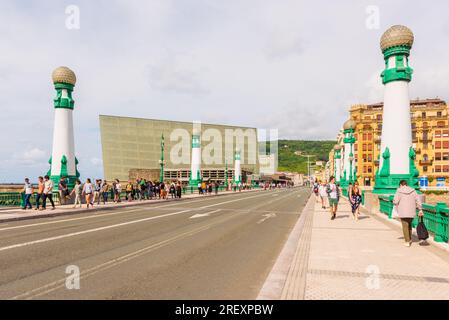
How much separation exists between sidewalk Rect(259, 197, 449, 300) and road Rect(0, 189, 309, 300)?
457 millimetres

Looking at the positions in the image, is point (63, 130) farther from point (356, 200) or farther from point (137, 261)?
point (137, 261)

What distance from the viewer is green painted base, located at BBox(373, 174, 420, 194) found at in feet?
56.3

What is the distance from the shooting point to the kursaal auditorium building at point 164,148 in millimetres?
97000

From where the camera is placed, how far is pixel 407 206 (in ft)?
29.5

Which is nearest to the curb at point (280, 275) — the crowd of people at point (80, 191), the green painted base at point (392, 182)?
the green painted base at point (392, 182)

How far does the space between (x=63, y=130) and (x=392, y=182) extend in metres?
20.0

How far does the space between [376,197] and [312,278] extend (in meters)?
14.2

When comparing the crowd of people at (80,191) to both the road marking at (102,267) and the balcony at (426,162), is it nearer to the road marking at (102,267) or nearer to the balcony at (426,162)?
the road marking at (102,267)

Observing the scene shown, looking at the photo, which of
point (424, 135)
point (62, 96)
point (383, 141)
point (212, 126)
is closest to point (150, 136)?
point (212, 126)

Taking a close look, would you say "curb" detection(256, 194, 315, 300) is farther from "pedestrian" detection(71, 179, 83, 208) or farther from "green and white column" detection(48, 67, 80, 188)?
"green and white column" detection(48, 67, 80, 188)

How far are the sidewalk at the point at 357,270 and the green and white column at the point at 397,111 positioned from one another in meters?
8.59

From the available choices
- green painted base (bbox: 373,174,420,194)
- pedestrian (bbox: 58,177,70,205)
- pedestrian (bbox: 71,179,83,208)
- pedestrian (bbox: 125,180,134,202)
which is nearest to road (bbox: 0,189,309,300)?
green painted base (bbox: 373,174,420,194)

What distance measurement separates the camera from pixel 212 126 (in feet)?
382
